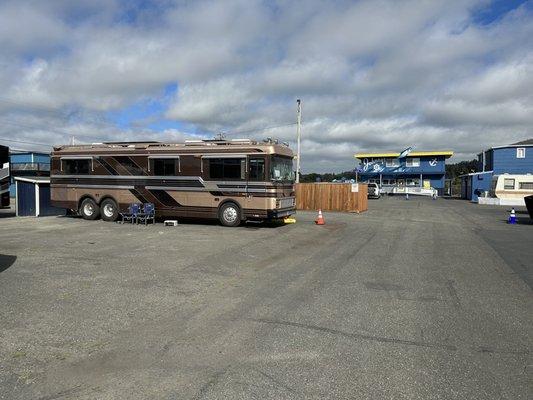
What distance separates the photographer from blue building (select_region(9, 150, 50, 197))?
43.1 metres

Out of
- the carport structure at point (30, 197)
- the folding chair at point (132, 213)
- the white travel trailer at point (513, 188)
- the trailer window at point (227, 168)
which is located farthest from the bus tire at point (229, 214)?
the white travel trailer at point (513, 188)

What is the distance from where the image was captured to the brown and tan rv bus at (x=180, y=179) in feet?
53.7

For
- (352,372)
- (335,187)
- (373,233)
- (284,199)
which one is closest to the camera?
(352,372)

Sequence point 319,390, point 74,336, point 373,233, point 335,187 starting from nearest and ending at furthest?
point 319,390 < point 74,336 < point 373,233 < point 335,187

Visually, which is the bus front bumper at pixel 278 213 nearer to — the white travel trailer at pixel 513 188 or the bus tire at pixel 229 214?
the bus tire at pixel 229 214

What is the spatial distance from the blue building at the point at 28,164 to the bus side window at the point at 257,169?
32625 mm

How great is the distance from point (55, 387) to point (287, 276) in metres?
5.09

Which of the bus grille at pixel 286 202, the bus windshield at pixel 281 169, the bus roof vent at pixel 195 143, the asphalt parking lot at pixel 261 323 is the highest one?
the bus roof vent at pixel 195 143

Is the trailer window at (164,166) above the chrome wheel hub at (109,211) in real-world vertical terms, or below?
above

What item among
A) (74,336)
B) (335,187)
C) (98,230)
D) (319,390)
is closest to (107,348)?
(74,336)

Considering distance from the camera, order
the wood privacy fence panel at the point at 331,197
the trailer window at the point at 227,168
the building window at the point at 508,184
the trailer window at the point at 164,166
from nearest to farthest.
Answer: the trailer window at the point at 227,168
the trailer window at the point at 164,166
the wood privacy fence panel at the point at 331,197
the building window at the point at 508,184

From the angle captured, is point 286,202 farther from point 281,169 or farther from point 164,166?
point 164,166

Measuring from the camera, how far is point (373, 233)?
1599 centimetres

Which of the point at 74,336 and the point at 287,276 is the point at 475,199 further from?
the point at 74,336
